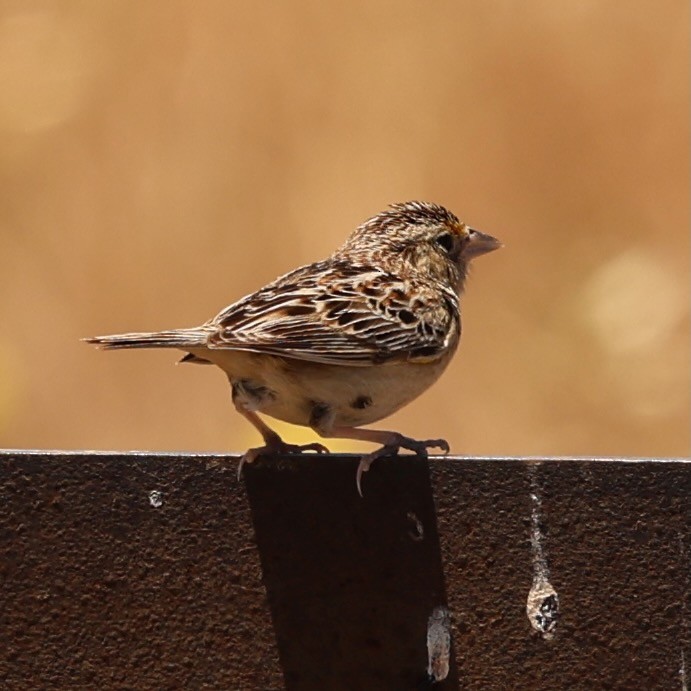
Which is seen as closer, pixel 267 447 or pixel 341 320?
pixel 267 447

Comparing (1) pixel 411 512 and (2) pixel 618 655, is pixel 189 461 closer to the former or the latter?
(1) pixel 411 512

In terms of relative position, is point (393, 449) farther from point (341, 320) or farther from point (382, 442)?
point (341, 320)

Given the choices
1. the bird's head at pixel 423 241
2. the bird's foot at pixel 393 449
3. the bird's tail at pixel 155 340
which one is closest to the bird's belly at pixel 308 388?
the bird's tail at pixel 155 340

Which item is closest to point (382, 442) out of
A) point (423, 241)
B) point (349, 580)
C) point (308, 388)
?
point (308, 388)

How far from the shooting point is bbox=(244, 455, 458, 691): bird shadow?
140 inches

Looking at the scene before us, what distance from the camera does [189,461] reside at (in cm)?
362

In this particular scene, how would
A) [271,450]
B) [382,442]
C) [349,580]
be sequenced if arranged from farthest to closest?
[382,442] → [271,450] → [349,580]

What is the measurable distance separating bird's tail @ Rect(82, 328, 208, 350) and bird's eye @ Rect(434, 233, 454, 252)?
5.70ft

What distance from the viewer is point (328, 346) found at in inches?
179

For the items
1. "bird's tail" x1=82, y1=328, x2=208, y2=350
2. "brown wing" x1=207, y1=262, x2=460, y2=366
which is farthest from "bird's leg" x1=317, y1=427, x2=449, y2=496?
"bird's tail" x1=82, y1=328, x2=208, y2=350

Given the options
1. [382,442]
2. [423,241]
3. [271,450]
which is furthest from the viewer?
[423,241]

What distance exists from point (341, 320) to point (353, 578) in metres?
1.32

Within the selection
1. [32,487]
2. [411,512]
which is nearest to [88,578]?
[32,487]

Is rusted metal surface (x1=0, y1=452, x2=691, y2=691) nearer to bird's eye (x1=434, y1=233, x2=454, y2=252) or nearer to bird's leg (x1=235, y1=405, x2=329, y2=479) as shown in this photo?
bird's leg (x1=235, y1=405, x2=329, y2=479)
